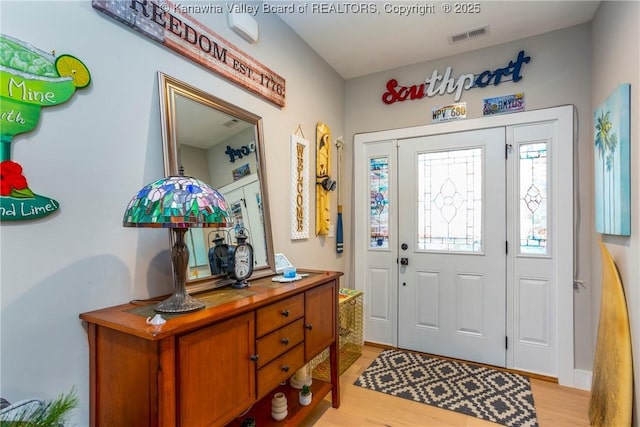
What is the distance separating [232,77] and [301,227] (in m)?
1.24

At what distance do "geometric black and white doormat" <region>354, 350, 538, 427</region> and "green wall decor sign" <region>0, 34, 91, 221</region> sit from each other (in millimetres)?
2363

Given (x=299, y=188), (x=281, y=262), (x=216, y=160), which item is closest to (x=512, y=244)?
(x=299, y=188)

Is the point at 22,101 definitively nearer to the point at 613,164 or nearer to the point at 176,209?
the point at 176,209

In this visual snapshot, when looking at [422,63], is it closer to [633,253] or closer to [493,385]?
[633,253]

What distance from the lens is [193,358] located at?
1.19 metres

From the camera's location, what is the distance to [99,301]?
135 centimetres

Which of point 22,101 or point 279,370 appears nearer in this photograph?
point 22,101

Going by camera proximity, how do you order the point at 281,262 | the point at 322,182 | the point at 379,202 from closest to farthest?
the point at 281,262 → the point at 322,182 → the point at 379,202

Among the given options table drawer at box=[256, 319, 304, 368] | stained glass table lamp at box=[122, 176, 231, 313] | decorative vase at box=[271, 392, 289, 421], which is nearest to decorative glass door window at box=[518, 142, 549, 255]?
table drawer at box=[256, 319, 304, 368]

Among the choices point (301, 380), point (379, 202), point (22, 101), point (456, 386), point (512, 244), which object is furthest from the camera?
point (379, 202)

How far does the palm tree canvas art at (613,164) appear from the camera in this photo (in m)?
1.80

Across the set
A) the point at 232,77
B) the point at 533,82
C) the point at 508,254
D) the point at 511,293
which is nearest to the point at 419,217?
the point at 508,254

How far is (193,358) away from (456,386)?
2.17 metres

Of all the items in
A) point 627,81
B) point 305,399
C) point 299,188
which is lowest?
point 305,399
